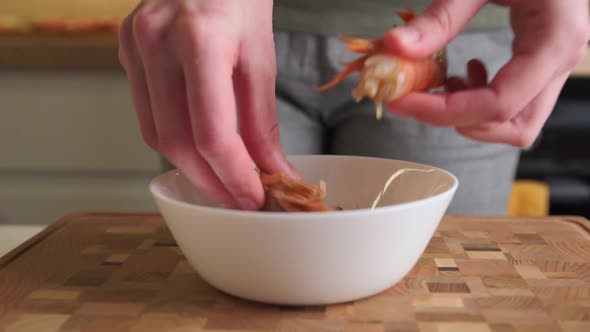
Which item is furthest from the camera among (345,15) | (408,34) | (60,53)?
(60,53)

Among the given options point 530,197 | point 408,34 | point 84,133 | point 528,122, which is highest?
point 408,34

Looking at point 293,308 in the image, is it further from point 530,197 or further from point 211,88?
point 530,197

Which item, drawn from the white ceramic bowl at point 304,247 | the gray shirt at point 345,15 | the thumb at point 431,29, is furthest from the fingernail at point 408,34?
the gray shirt at point 345,15

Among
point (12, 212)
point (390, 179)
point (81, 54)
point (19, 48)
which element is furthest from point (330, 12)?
point (12, 212)

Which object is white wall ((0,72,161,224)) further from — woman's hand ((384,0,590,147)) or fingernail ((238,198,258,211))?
woman's hand ((384,0,590,147))

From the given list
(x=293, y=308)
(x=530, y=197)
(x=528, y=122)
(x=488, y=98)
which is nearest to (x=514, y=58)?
(x=488, y=98)

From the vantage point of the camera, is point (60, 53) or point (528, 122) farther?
point (60, 53)
